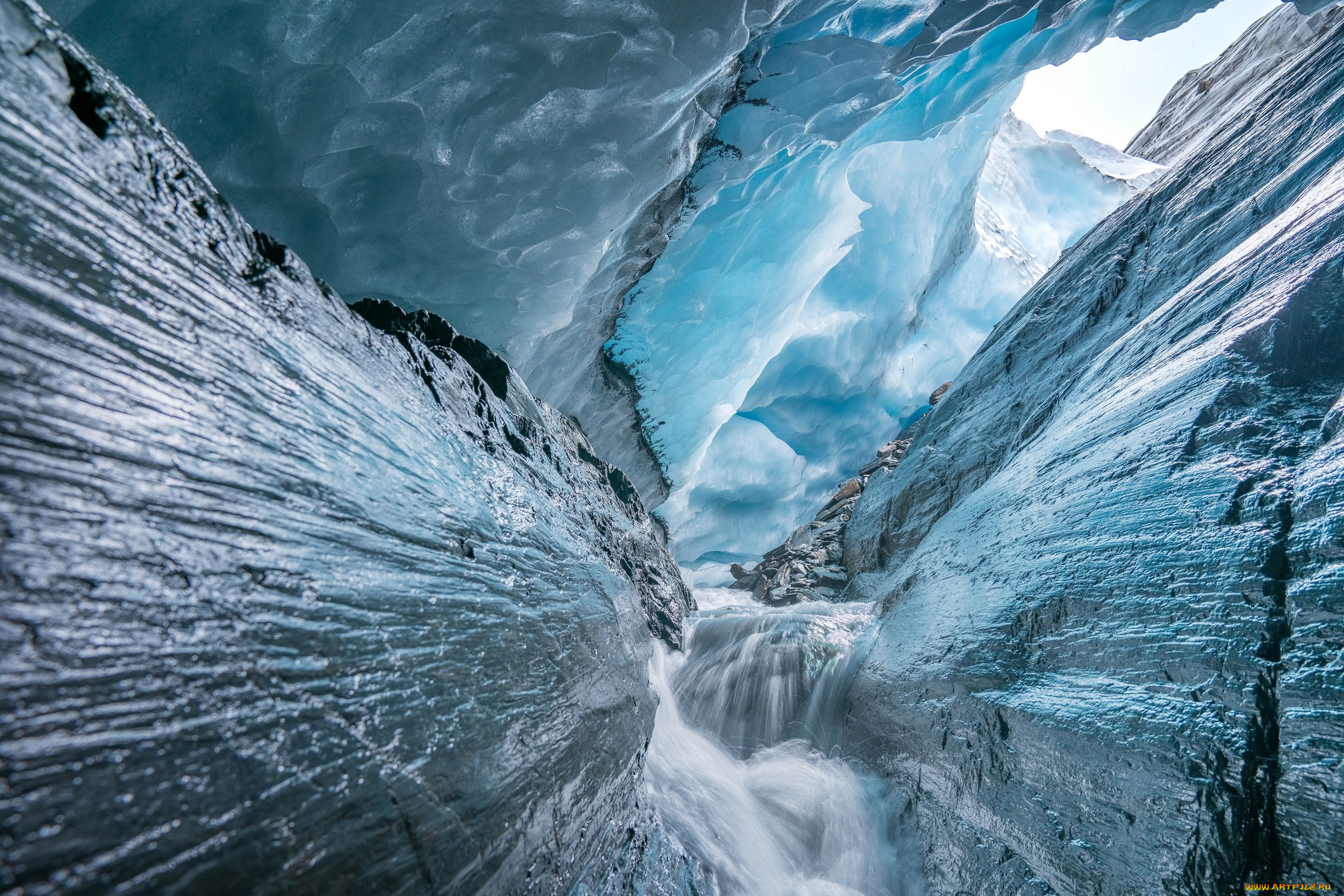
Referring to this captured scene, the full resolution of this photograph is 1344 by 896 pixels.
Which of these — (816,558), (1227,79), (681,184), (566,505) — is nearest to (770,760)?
(566,505)

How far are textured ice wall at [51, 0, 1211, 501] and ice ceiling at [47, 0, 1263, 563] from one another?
0.02 metres

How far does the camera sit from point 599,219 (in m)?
6.00

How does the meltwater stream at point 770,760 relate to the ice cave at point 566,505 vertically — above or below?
below

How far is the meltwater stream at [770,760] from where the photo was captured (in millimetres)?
2865

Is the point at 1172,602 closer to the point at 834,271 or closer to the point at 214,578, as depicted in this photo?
the point at 214,578

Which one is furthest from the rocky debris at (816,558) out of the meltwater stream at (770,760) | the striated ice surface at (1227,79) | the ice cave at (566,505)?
the striated ice surface at (1227,79)

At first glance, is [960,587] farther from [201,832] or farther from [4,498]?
[4,498]

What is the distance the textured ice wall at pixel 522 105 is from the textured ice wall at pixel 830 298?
1.01m

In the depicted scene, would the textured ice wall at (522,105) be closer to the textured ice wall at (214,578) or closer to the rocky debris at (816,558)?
the textured ice wall at (214,578)

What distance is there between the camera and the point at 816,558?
360 inches

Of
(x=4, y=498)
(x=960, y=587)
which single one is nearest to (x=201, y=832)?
(x=4, y=498)

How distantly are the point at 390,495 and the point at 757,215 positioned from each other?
27.0ft

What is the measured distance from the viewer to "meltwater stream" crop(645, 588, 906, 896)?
2865 millimetres

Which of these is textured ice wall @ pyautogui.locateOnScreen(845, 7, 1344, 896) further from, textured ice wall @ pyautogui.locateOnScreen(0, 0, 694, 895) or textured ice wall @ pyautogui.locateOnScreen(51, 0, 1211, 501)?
textured ice wall @ pyautogui.locateOnScreen(51, 0, 1211, 501)
